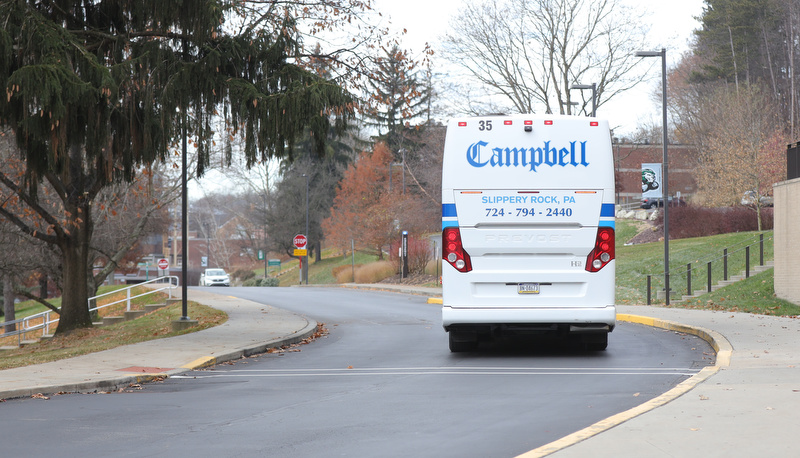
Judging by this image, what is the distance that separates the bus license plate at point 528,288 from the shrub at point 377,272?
3626 cm

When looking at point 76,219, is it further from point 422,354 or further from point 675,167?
point 675,167

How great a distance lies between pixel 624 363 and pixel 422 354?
3.49 metres

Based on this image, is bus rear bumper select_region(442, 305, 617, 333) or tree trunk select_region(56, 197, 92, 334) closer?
bus rear bumper select_region(442, 305, 617, 333)

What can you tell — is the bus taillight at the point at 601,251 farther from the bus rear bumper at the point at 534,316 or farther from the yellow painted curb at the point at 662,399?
the yellow painted curb at the point at 662,399

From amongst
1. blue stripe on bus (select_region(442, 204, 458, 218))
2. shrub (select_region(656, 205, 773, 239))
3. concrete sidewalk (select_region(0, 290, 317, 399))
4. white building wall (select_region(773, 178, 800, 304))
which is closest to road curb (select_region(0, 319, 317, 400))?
concrete sidewalk (select_region(0, 290, 317, 399))

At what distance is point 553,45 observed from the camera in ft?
139

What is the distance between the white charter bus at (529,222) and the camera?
12844 millimetres

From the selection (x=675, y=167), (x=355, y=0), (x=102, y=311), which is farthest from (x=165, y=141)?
(x=675, y=167)

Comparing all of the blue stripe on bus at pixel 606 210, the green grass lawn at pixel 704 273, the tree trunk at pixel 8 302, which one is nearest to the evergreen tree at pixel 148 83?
the blue stripe on bus at pixel 606 210

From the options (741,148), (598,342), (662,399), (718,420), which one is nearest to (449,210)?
(598,342)

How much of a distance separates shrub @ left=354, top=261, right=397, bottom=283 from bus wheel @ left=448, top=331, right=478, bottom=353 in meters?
34.5

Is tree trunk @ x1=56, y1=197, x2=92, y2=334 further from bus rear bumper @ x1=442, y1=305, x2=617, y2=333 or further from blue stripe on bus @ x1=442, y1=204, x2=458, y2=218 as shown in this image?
bus rear bumper @ x1=442, y1=305, x2=617, y2=333

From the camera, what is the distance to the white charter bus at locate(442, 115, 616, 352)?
12844 millimetres

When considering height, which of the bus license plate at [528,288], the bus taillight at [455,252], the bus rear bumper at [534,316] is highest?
the bus taillight at [455,252]
